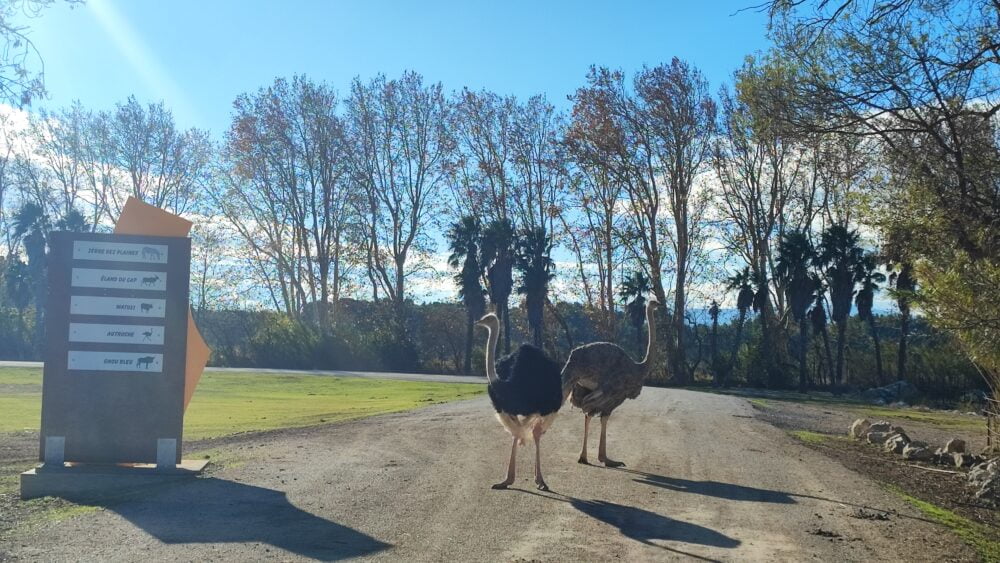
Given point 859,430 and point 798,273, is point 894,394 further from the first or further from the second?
point 859,430

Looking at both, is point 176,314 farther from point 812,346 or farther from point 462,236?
point 812,346

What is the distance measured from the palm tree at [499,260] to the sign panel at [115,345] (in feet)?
157

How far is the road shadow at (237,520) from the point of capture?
8.23m

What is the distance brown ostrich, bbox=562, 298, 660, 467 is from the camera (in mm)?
13695

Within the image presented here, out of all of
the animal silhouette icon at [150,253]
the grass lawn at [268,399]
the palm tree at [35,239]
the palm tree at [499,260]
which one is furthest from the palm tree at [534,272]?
the animal silhouette icon at [150,253]

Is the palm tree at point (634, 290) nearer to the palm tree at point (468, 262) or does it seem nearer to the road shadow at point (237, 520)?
the palm tree at point (468, 262)

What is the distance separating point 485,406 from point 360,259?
4422 cm

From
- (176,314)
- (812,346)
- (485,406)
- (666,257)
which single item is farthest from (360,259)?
(176,314)

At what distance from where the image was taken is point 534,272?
197 feet

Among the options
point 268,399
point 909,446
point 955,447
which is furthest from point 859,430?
point 268,399

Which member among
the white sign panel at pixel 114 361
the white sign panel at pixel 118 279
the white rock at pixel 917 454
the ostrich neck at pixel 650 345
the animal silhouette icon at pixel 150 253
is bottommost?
the white rock at pixel 917 454

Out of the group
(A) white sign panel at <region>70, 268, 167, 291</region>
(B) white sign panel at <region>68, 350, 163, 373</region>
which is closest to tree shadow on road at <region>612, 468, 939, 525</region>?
(B) white sign panel at <region>68, 350, 163, 373</region>

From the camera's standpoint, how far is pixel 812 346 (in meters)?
72.3

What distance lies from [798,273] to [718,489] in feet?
154
